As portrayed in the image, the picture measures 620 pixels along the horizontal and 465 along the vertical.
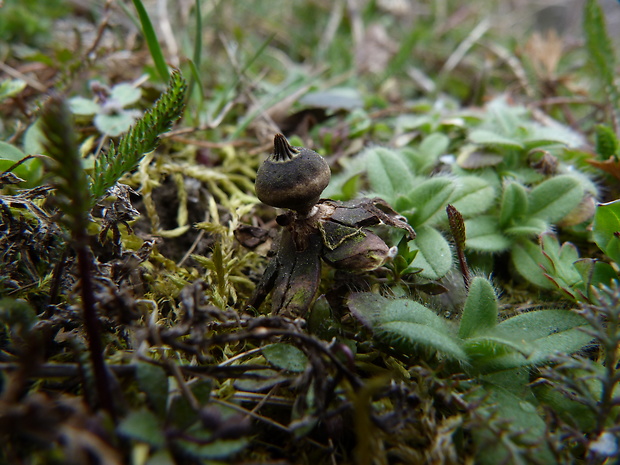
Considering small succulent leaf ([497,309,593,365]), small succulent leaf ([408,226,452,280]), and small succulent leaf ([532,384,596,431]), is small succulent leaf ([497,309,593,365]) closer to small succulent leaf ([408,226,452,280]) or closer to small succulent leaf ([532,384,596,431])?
small succulent leaf ([532,384,596,431])

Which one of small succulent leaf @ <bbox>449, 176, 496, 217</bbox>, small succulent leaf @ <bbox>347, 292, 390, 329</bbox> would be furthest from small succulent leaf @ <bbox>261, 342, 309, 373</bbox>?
small succulent leaf @ <bbox>449, 176, 496, 217</bbox>

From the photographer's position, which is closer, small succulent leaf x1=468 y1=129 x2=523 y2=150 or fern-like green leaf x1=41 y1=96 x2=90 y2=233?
fern-like green leaf x1=41 y1=96 x2=90 y2=233

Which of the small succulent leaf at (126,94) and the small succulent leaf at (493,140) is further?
the small succulent leaf at (126,94)

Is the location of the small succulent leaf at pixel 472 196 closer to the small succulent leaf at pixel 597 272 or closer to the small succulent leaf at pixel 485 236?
the small succulent leaf at pixel 485 236

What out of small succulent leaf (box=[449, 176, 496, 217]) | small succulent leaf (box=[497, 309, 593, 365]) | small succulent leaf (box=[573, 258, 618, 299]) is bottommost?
small succulent leaf (box=[497, 309, 593, 365])

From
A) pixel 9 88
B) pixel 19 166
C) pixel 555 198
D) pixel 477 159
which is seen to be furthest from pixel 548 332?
pixel 9 88

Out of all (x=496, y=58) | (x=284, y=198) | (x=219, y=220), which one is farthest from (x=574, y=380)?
(x=496, y=58)

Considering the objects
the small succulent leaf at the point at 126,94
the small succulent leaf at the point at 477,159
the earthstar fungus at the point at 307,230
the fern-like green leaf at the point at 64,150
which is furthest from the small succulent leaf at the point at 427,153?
the fern-like green leaf at the point at 64,150
